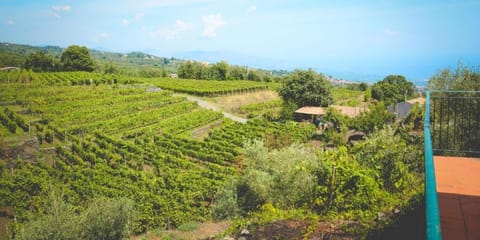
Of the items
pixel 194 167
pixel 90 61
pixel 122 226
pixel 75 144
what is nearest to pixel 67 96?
pixel 75 144

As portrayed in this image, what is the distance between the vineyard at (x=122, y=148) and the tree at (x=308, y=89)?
6.14 metres

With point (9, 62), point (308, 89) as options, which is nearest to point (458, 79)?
point (308, 89)

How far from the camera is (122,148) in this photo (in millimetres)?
32500

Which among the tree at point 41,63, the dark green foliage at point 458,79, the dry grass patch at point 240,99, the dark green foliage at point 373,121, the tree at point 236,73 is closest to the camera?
the dark green foliage at point 458,79

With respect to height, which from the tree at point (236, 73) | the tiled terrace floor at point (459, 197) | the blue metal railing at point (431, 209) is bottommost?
the tiled terrace floor at point (459, 197)

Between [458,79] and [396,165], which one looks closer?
[396,165]

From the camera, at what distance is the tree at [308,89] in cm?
4616

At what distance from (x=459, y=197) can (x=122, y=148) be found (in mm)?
31086

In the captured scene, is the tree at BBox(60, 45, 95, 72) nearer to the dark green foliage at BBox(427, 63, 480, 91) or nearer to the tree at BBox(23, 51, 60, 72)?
the tree at BBox(23, 51, 60, 72)

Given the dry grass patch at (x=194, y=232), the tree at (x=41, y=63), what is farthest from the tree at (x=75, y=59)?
the dry grass patch at (x=194, y=232)

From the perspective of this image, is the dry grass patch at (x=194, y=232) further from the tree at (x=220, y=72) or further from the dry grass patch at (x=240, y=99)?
the tree at (x=220, y=72)

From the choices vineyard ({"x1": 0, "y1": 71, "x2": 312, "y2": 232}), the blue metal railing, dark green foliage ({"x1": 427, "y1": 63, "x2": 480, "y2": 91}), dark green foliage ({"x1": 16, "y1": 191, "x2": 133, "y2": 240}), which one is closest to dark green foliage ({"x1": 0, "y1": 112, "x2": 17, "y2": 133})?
vineyard ({"x1": 0, "y1": 71, "x2": 312, "y2": 232})

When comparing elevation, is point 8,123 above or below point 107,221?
above

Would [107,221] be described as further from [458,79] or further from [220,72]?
[220,72]
